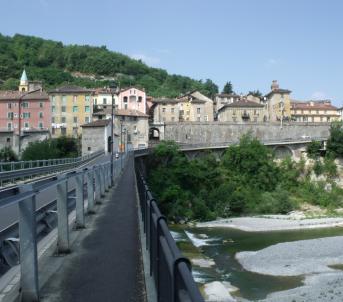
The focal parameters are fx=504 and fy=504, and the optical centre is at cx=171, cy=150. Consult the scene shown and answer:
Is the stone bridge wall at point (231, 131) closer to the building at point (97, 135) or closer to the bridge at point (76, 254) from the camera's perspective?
the building at point (97, 135)

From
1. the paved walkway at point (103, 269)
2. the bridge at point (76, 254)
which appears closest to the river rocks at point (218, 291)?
the bridge at point (76, 254)

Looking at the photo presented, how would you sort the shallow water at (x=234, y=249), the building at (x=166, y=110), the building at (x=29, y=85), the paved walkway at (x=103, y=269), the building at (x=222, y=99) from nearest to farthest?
the paved walkway at (x=103, y=269), the shallow water at (x=234, y=249), the building at (x=166, y=110), the building at (x=29, y=85), the building at (x=222, y=99)

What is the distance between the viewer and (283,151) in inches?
3757

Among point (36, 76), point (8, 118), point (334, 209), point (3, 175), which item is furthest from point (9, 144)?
point (36, 76)

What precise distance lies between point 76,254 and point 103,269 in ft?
4.16

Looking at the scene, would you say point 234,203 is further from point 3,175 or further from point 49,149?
point 3,175

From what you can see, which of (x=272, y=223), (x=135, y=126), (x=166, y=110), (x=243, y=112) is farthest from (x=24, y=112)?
(x=272, y=223)

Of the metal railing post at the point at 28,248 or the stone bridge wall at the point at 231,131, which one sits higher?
the stone bridge wall at the point at 231,131

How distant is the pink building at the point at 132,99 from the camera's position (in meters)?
112

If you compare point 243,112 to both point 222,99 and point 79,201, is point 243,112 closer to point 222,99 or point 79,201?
point 222,99

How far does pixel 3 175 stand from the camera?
28328 mm

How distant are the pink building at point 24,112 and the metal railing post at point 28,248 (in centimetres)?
9532

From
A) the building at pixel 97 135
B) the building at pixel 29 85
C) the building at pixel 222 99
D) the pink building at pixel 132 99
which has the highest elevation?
the building at pixel 29 85

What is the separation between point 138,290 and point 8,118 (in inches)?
3853
